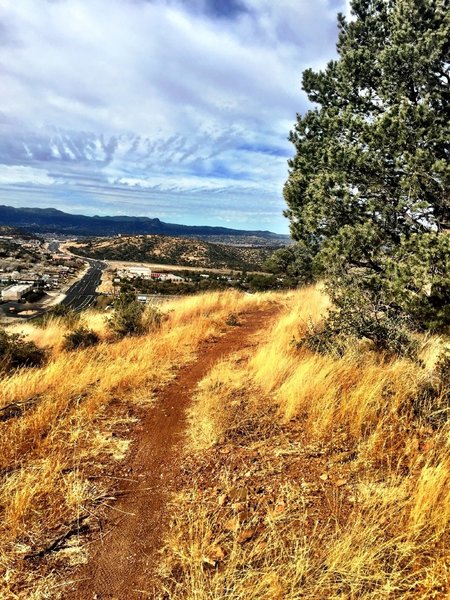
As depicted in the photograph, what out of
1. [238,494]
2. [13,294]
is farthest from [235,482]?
[13,294]

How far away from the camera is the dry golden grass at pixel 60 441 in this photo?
266 cm

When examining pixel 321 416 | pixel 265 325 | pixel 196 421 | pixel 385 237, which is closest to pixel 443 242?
pixel 385 237

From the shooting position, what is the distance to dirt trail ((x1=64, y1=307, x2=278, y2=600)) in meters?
2.40

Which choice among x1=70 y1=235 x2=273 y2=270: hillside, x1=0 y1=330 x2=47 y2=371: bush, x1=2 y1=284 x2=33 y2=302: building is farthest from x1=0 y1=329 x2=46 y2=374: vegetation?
x1=70 y1=235 x2=273 y2=270: hillside

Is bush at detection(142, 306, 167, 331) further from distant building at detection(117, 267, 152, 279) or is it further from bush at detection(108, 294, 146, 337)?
distant building at detection(117, 267, 152, 279)

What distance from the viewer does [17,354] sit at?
7809 mm

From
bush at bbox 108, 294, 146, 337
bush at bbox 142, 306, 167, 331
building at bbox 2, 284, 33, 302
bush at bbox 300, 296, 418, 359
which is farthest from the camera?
building at bbox 2, 284, 33, 302

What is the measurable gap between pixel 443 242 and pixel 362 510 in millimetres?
3739

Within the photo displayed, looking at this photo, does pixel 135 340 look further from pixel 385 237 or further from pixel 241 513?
pixel 241 513

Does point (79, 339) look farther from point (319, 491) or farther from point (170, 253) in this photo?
point (170, 253)

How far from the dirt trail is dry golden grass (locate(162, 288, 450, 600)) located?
0.53ft

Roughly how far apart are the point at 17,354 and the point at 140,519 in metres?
6.09

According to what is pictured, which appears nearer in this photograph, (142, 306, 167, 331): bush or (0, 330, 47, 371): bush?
(0, 330, 47, 371): bush

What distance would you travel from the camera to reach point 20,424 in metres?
4.36
